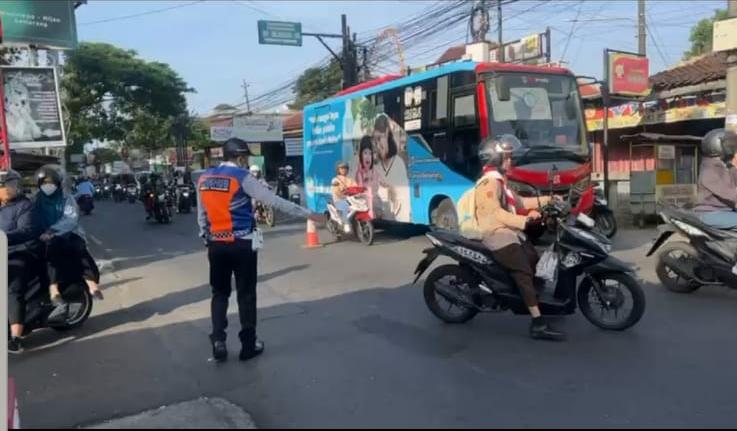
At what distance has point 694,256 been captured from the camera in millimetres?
6637

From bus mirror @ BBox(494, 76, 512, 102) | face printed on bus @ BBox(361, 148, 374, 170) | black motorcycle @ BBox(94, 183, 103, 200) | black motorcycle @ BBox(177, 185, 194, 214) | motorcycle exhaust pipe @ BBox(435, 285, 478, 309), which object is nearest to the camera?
motorcycle exhaust pipe @ BBox(435, 285, 478, 309)

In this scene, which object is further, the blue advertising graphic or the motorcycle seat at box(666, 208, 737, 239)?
the blue advertising graphic

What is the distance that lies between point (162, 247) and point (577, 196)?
29.3 ft

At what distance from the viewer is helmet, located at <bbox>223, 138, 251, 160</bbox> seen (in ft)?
16.1

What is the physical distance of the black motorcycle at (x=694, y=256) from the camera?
6.24m

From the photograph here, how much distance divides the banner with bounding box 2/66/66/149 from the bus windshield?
702 cm

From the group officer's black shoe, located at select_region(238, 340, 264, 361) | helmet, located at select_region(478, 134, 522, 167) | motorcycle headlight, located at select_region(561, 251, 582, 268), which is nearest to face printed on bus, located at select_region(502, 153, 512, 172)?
helmet, located at select_region(478, 134, 522, 167)

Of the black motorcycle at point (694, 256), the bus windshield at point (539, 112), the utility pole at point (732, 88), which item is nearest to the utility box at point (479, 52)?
the bus windshield at point (539, 112)

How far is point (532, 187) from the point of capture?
392 inches

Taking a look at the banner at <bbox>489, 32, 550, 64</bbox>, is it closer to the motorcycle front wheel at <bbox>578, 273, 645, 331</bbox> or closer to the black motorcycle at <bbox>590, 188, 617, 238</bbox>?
the black motorcycle at <bbox>590, 188, 617, 238</bbox>

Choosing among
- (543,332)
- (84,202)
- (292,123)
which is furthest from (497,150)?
(292,123)

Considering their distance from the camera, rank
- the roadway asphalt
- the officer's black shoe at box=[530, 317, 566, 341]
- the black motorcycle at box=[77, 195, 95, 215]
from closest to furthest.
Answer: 1. the roadway asphalt
2. the officer's black shoe at box=[530, 317, 566, 341]
3. the black motorcycle at box=[77, 195, 95, 215]

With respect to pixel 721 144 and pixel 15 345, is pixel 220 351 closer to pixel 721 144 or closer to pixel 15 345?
pixel 15 345

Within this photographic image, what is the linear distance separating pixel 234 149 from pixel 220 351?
1.50 meters
